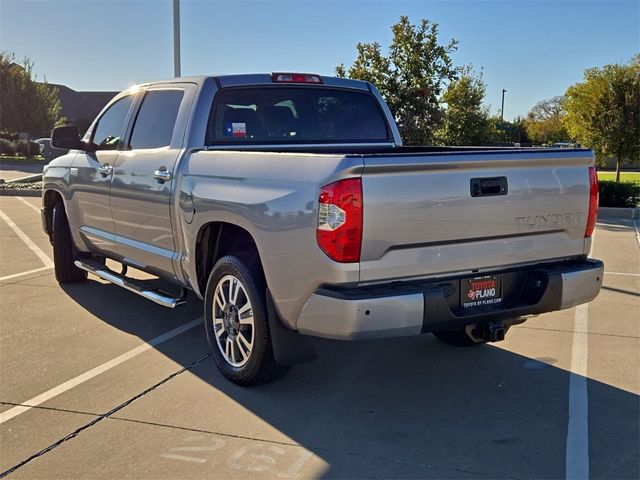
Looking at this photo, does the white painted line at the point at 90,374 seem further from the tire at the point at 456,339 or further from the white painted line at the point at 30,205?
the white painted line at the point at 30,205

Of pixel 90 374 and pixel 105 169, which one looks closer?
pixel 90 374

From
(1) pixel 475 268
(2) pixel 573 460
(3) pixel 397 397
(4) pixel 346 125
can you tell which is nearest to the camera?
(2) pixel 573 460

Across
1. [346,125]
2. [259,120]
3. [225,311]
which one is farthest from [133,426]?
[346,125]

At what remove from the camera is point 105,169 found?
5.89 m

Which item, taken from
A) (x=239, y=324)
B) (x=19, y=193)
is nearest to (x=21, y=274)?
(x=239, y=324)

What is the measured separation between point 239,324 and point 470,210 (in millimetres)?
1655

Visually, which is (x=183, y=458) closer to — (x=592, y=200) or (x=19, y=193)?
(x=592, y=200)

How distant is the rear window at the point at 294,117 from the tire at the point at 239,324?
1.17 m

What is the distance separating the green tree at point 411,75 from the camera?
48.6 feet

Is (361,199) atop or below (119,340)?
atop

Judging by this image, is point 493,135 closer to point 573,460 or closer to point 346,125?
point 346,125

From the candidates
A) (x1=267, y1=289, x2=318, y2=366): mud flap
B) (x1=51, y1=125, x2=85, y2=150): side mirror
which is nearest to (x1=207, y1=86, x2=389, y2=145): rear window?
(x1=267, y1=289, x2=318, y2=366): mud flap

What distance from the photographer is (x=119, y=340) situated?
214 inches

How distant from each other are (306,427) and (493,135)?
18.3 m
